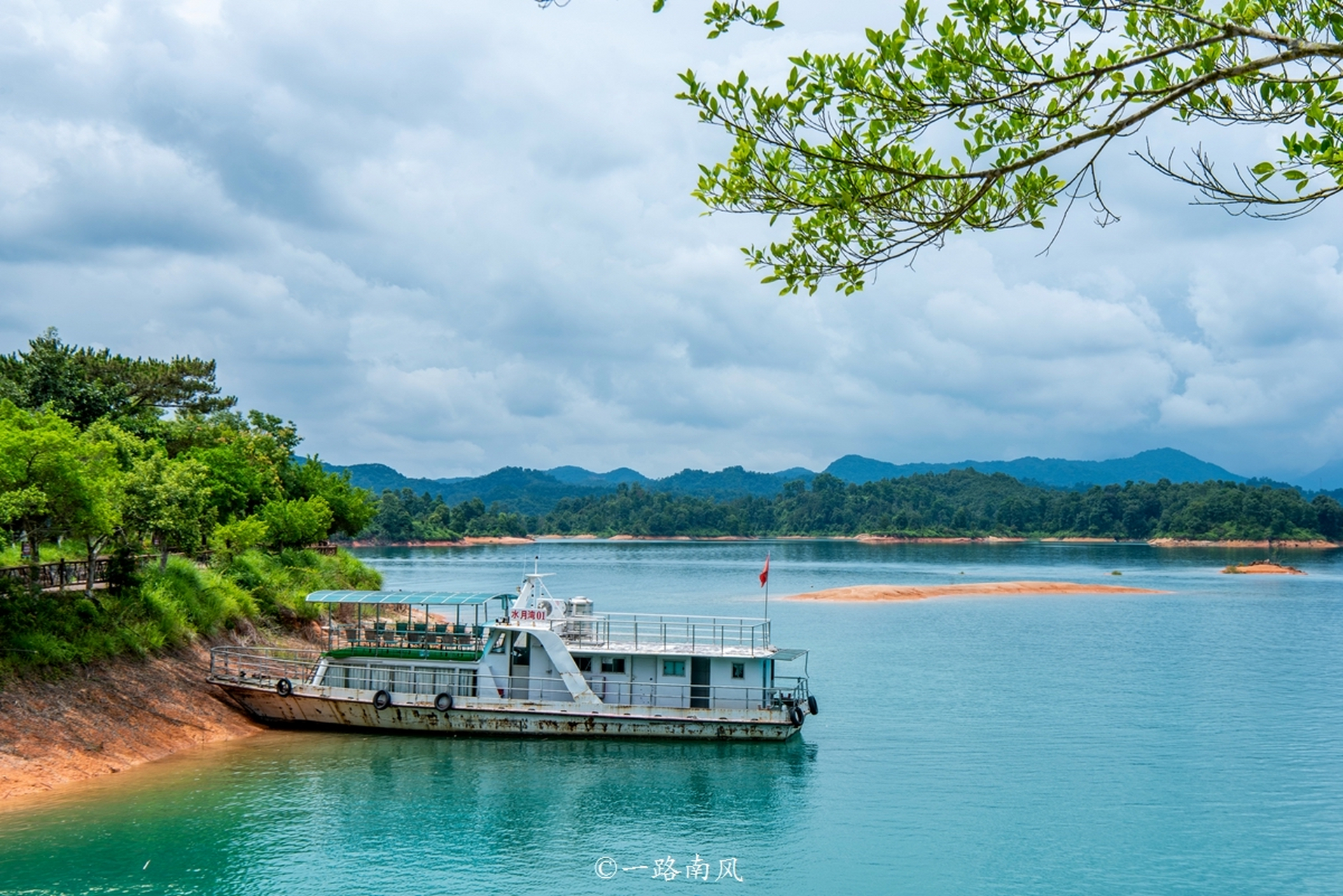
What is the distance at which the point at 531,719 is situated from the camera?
33688mm

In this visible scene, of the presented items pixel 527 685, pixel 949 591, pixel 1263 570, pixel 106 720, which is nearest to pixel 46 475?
pixel 106 720

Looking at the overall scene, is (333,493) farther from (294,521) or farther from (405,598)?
(405,598)

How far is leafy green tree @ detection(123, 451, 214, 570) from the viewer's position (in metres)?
35.8

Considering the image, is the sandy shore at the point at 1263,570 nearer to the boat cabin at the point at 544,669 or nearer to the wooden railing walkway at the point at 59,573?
the boat cabin at the point at 544,669

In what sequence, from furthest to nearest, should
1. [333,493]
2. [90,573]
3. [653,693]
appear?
[333,493] → [653,693] → [90,573]

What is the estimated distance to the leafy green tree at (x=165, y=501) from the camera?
1409 inches

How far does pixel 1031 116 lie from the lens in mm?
8406

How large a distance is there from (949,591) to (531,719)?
6847 centimetres

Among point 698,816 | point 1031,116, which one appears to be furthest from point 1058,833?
point 1031,116

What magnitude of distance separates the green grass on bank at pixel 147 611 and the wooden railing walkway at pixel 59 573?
605mm

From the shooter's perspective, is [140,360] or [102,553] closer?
[102,553]

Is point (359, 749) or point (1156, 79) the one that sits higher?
point (1156, 79)

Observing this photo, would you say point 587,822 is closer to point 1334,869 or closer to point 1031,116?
point 1334,869

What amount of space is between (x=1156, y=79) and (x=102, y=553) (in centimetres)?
4146
